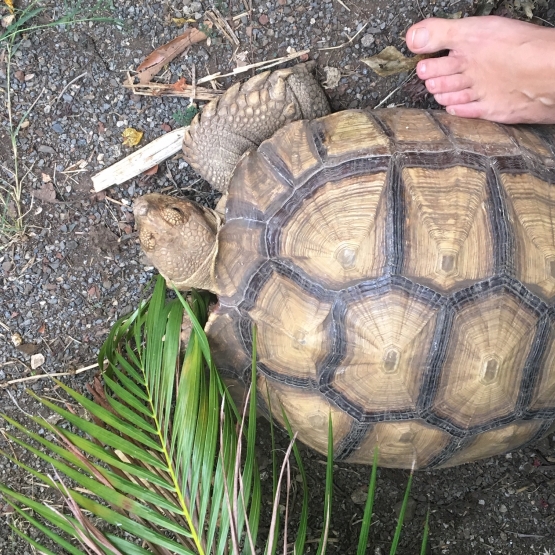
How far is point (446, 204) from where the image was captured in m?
1.51

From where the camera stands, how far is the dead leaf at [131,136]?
2.13m

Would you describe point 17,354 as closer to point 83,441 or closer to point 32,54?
point 83,441

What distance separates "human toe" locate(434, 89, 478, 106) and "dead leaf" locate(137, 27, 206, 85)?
919 millimetres

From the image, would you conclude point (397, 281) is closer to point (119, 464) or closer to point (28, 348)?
point (119, 464)

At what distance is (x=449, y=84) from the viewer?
1976 mm

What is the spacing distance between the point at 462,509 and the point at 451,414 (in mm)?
857

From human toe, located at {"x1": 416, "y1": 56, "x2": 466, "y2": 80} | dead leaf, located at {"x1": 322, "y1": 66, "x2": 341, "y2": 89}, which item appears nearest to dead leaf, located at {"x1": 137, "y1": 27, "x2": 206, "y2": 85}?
dead leaf, located at {"x1": 322, "y1": 66, "x2": 341, "y2": 89}

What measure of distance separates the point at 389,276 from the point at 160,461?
83 cm

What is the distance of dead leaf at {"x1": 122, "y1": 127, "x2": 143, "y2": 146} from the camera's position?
2.13m

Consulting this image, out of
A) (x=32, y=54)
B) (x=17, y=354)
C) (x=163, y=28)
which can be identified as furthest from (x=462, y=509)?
(x=32, y=54)

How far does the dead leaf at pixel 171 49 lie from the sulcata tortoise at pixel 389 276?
2.22 ft

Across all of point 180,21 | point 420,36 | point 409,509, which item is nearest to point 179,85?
point 180,21

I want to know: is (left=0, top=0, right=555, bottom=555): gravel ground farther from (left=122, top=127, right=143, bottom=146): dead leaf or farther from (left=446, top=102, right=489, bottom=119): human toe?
(left=446, top=102, right=489, bottom=119): human toe

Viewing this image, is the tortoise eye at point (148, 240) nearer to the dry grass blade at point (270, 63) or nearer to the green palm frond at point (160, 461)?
the green palm frond at point (160, 461)
